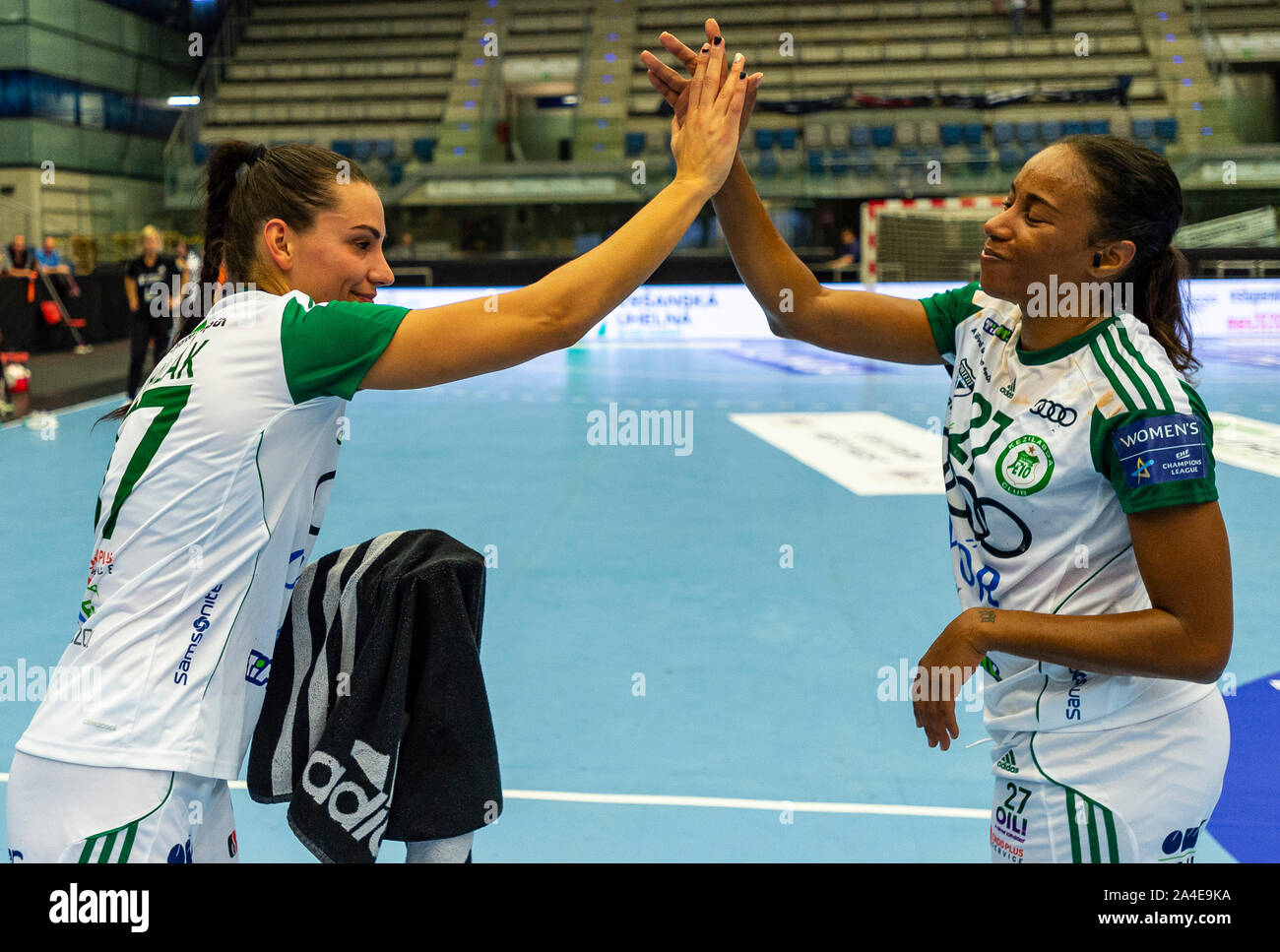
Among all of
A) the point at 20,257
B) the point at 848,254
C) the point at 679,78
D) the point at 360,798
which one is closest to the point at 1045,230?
the point at 679,78

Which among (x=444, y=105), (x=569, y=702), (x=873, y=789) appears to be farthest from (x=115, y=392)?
(x=444, y=105)

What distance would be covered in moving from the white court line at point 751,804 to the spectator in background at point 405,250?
768 inches

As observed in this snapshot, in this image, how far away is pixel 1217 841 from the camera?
129 inches

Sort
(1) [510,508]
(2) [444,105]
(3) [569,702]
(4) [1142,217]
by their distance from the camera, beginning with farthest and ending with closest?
(2) [444,105], (1) [510,508], (3) [569,702], (4) [1142,217]

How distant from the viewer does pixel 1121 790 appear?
1.78 m

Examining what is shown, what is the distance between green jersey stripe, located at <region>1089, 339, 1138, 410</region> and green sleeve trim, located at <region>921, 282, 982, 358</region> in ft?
1.40

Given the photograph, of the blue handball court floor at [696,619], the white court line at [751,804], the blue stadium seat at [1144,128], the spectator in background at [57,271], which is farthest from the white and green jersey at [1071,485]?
the blue stadium seat at [1144,128]

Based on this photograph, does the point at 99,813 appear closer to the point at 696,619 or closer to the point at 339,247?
the point at 339,247

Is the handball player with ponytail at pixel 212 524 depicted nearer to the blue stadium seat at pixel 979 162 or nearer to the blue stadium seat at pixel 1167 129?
the blue stadium seat at pixel 979 162

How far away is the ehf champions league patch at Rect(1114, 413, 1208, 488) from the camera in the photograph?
1.66 metres

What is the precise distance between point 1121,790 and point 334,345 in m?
1.34
